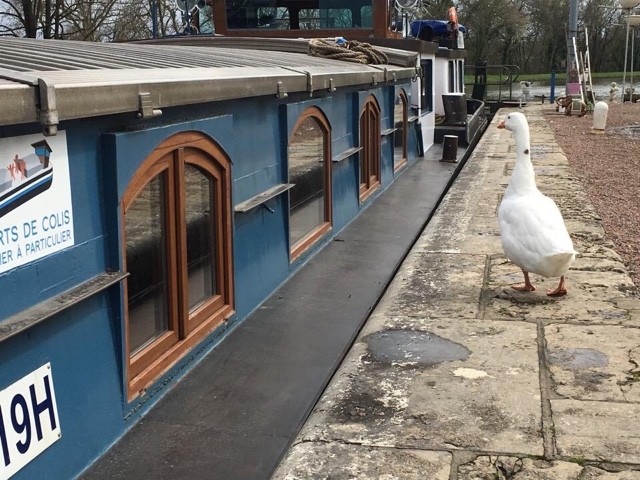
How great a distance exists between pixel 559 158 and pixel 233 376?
10959mm

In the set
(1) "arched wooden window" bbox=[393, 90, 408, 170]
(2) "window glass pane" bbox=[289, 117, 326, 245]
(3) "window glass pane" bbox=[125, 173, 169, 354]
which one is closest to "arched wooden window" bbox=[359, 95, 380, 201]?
(1) "arched wooden window" bbox=[393, 90, 408, 170]

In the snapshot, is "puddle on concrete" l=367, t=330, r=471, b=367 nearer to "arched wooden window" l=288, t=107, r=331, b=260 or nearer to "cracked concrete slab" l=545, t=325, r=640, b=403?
"cracked concrete slab" l=545, t=325, r=640, b=403

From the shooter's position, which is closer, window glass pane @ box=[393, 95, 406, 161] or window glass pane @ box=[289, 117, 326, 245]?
window glass pane @ box=[289, 117, 326, 245]

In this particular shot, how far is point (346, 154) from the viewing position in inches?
324

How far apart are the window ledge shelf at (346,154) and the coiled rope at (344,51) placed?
45.3 inches

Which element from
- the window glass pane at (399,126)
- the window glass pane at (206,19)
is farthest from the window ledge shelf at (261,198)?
the window glass pane at (206,19)

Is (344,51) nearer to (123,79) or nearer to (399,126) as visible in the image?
(399,126)

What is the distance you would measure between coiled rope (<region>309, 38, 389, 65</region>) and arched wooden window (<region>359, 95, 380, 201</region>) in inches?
19.7

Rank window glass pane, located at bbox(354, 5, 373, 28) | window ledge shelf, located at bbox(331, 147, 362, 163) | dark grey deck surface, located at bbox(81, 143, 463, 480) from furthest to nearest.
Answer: window glass pane, located at bbox(354, 5, 373, 28), window ledge shelf, located at bbox(331, 147, 362, 163), dark grey deck surface, located at bbox(81, 143, 463, 480)

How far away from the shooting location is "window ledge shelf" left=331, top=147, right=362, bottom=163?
7.89 meters

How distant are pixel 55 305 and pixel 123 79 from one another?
42.0 inches

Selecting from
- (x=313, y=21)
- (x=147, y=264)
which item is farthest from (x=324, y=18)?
(x=147, y=264)

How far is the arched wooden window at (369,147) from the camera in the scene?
9.37 meters

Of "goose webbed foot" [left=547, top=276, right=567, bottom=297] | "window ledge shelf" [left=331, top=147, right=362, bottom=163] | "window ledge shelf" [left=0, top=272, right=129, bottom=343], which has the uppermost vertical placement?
"window ledge shelf" [left=331, top=147, right=362, bottom=163]
